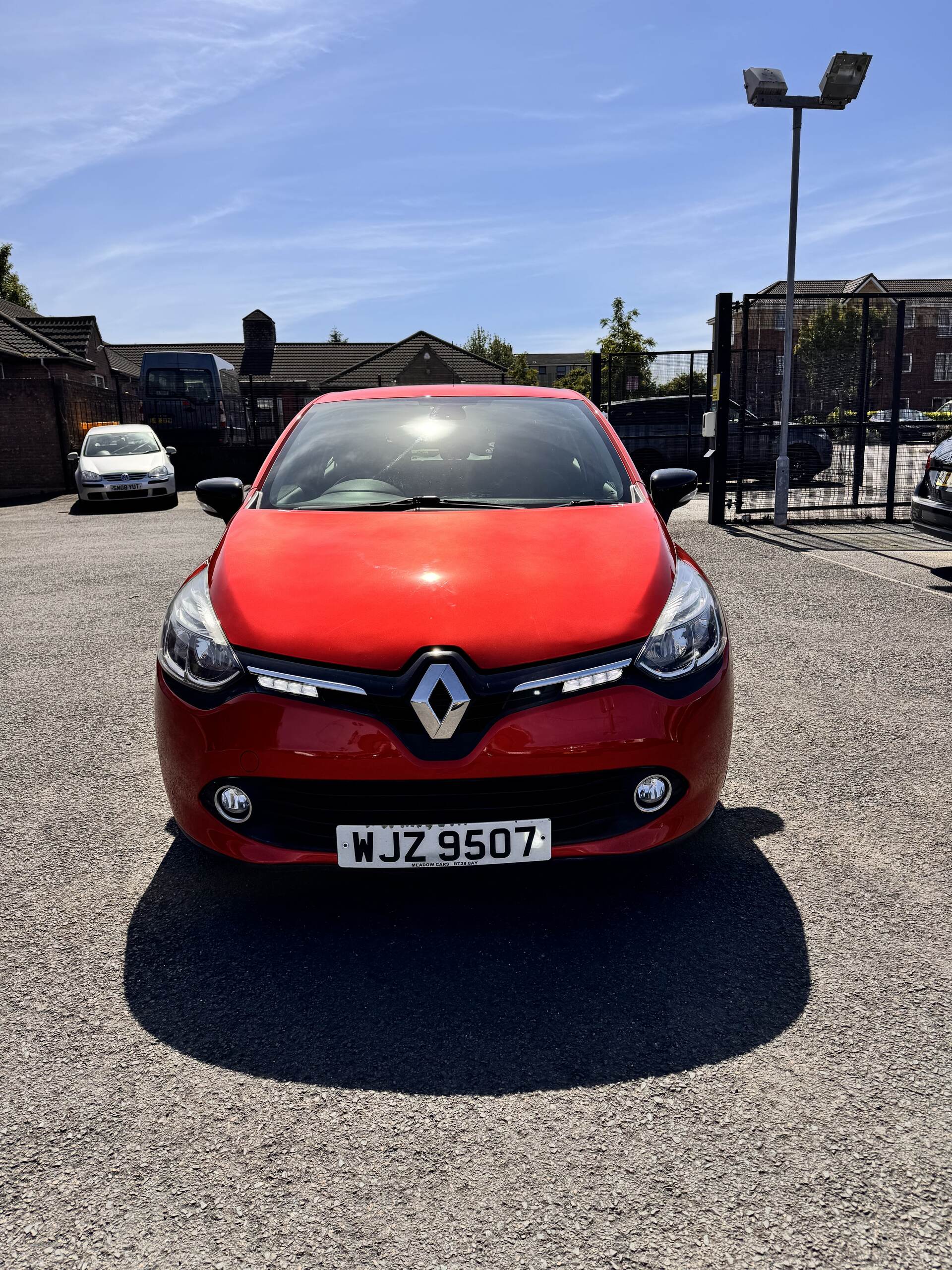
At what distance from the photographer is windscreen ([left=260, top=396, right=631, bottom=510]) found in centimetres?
381

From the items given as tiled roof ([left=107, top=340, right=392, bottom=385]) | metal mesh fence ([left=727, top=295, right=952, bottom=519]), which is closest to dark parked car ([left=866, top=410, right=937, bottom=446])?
metal mesh fence ([left=727, top=295, right=952, bottom=519])

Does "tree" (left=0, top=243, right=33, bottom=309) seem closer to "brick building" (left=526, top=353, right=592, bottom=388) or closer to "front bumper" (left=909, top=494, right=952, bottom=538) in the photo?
"front bumper" (left=909, top=494, right=952, bottom=538)

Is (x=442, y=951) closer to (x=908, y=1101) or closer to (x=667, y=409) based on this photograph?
(x=908, y=1101)

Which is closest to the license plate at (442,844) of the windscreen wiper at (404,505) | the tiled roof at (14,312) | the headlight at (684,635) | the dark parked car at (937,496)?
the headlight at (684,635)

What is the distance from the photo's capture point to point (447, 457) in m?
4.04

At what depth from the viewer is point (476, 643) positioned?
266 centimetres

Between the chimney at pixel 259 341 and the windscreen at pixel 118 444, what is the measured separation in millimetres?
38765

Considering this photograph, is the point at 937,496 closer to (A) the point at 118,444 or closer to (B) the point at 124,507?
(B) the point at 124,507

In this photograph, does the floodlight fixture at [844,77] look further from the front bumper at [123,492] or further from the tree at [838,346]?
the front bumper at [123,492]

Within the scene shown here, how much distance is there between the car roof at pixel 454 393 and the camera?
14.9ft

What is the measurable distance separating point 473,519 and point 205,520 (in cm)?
1369

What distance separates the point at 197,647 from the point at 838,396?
12.2m

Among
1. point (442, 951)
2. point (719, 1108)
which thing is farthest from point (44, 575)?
point (719, 1108)

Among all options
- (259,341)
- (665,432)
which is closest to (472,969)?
(665,432)
